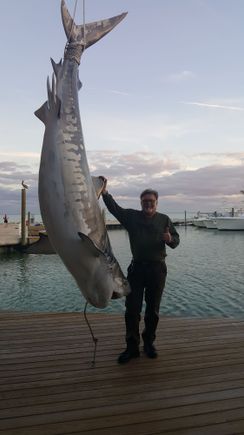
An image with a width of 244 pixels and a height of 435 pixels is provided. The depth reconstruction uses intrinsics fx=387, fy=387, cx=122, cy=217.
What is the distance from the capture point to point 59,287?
635 inches

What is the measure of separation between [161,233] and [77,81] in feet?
5.92

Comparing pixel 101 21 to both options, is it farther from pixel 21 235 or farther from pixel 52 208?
pixel 21 235

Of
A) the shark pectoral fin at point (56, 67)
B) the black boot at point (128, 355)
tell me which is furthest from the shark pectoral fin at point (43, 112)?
the black boot at point (128, 355)

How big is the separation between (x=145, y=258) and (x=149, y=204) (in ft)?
1.94

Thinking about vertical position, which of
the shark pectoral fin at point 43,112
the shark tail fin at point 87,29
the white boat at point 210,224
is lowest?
the white boat at point 210,224

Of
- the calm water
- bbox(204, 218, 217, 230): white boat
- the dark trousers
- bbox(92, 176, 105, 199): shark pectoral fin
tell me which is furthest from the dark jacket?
bbox(204, 218, 217, 230): white boat

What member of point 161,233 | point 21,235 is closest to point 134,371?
point 161,233

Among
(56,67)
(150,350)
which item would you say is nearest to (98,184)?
(56,67)

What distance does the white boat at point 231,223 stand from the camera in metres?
51.7

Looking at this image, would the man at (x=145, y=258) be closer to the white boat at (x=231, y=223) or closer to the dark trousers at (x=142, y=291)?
the dark trousers at (x=142, y=291)

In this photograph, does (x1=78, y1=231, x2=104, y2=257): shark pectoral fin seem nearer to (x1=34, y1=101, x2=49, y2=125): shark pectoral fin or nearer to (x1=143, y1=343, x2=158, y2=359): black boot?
(x1=34, y1=101, x2=49, y2=125): shark pectoral fin

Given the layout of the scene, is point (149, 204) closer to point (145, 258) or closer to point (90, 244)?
point (145, 258)

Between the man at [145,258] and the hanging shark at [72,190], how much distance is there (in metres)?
0.78

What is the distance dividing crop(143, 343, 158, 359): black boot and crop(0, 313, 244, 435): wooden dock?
75 mm
